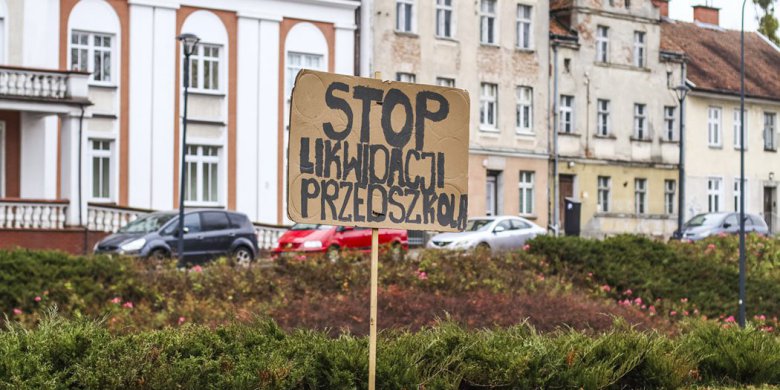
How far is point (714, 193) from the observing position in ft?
191

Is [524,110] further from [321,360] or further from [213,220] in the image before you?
[321,360]

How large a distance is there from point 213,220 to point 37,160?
761 cm

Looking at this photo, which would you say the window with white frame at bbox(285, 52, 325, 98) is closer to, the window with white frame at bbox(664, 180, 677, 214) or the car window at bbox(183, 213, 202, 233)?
the car window at bbox(183, 213, 202, 233)

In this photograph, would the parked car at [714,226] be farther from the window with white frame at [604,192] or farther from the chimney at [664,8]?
the chimney at [664,8]

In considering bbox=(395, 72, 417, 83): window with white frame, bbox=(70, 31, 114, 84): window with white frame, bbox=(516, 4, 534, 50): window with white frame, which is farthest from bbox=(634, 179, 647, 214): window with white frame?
bbox=(70, 31, 114, 84): window with white frame

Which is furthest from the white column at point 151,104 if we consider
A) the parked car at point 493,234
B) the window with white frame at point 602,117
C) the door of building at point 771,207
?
the door of building at point 771,207

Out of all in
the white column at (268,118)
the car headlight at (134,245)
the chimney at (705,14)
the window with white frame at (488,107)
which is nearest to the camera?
the car headlight at (134,245)

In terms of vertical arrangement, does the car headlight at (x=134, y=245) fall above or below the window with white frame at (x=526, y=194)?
below

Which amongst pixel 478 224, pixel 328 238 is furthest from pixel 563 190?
pixel 328 238

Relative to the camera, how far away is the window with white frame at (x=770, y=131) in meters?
61.5

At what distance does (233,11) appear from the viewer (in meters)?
42.9

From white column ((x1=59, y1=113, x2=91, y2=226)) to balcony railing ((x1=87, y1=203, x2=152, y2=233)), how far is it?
0.40 m

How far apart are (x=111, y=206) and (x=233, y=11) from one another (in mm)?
8610

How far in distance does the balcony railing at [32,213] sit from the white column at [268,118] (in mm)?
8763
